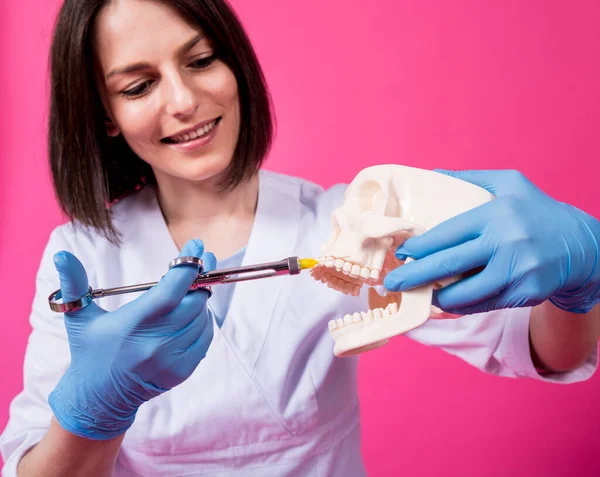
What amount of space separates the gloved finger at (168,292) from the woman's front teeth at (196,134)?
0.41 meters

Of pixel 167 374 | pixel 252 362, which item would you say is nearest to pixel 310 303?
pixel 252 362

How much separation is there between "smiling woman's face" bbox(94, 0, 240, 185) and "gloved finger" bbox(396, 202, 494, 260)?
509 millimetres

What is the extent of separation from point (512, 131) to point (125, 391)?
1449 mm

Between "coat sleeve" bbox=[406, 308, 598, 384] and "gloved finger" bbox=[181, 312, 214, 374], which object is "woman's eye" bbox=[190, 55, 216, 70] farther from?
"coat sleeve" bbox=[406, 308, 598, 384]

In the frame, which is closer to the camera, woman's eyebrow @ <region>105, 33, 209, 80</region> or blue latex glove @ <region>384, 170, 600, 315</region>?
blue latex glove @ <region>384, 170, 600, 315</region>

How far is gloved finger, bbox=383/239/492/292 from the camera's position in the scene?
0.94m

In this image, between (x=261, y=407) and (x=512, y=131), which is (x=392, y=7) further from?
(x=261, y=407)

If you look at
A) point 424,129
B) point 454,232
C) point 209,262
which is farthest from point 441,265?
point 424,129

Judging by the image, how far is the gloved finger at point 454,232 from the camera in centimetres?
95

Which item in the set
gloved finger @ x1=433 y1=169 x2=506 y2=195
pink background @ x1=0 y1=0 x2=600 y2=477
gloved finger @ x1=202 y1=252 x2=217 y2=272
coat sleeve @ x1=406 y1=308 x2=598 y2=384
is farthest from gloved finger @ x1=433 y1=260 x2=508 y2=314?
pink background @ x1=0 y1=0 x2=600 y2=477

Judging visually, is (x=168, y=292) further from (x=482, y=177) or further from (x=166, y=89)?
(x=482, y=177)

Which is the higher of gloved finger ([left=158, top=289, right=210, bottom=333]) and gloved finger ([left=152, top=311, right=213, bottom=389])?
gloved finger ([left=158, top=289, right=210, bottom=333])

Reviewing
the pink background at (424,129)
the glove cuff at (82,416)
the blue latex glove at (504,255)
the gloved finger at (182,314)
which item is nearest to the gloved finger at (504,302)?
the blue latex glove at (504,255)

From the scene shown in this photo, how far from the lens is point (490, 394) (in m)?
1.99
